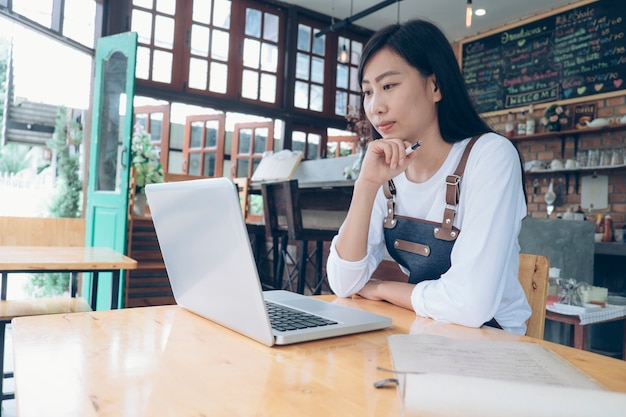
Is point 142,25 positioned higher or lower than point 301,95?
higher

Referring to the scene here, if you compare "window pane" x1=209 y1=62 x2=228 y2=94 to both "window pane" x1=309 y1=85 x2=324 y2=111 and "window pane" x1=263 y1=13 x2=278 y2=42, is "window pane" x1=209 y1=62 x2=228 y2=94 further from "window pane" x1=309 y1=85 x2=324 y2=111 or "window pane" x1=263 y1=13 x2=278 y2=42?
"window pane" x1=309 y1=85 x2=324 y2=111

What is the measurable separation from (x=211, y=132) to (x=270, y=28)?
5.24ft

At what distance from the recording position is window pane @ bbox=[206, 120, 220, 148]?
20.3 feet

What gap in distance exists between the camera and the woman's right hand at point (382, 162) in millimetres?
1109

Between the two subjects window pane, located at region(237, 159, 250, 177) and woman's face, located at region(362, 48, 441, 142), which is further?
window pane, located at region(237, 159, 250, 177)

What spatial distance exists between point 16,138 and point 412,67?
4019mm

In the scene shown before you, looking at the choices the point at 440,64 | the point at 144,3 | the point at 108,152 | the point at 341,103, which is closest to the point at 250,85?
the point at 341,103

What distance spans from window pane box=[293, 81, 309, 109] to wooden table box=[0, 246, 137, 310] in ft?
15.1

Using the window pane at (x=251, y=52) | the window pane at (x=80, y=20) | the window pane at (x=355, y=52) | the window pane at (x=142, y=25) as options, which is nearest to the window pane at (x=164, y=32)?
the window pane at (x=142, y=25)

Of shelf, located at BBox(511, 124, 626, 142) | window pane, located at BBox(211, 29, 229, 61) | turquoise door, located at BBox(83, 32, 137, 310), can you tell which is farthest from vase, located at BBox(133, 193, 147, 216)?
shelf, located at BBox(511, 124, 626, 142)

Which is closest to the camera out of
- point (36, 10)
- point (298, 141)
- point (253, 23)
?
point (36, 10)

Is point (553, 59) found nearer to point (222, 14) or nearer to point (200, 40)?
point (222, 14)

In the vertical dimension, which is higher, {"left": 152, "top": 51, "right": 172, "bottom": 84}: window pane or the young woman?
{"left": 152, "top": 51, "right": 172, "bottom": 84}: window pane

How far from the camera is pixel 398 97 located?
1.20 meters
